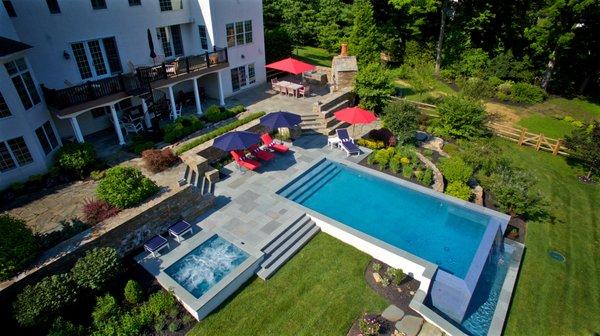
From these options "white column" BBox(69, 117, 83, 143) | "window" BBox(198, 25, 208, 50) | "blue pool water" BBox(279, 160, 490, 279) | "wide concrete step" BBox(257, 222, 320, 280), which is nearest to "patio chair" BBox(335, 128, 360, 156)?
"blue pool water" BBox(279, 160, 490, 279)

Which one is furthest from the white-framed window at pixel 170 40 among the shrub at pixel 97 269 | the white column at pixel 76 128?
the shrub at pixel 97 269

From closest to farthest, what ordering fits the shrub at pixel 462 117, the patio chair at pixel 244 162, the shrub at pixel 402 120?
1. the patio chair at pixel 244 162
2. the shrub at pixel 402 120
3. the shrub at pixel 462 117

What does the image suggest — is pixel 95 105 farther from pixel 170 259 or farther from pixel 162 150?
pixel 170 259

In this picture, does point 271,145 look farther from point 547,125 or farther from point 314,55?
point 314,55

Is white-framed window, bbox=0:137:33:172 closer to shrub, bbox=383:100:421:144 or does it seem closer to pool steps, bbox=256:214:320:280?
pool steps, bbox=256:214:320:280

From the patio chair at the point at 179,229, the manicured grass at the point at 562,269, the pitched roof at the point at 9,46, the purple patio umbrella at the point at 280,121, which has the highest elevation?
the pitched roof at the point at 9,46

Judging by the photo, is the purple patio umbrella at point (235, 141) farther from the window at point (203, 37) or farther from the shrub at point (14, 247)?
the window at point (203, 37)

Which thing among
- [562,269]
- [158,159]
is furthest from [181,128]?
[562,269]
